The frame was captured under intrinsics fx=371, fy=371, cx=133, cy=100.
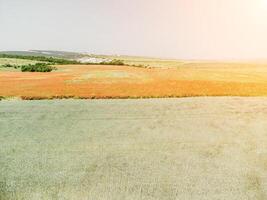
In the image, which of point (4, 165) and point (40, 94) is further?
point (40, 94)

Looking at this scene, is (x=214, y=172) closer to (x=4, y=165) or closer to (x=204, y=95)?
(x=4, y=165)

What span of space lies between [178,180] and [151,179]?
0.68 metres

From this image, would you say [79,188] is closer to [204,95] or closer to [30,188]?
[30,188]

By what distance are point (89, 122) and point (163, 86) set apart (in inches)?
455

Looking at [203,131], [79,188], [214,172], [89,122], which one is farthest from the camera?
[89,122]

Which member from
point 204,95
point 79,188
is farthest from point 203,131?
point 204,95

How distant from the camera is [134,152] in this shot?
11516 millimetres

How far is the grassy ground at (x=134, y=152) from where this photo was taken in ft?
29.4

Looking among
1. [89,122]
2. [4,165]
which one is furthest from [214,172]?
[89,122]

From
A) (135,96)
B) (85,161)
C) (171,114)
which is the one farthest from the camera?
(135,96)

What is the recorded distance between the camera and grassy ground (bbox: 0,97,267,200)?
8.96 meters

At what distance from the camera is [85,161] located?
10.7 m

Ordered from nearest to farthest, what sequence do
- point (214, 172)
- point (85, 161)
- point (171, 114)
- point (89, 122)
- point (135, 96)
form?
point (214, 172) → point (85, 161) → point (89, 122) → point (171, 114) → point (135, 96)

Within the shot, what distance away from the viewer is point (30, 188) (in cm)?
902
